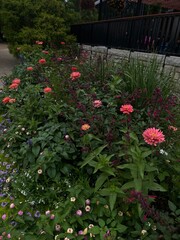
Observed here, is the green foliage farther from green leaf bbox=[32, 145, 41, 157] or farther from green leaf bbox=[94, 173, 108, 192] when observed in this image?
green leaf bbox=[94, 173, 108, 192]

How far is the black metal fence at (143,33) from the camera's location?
449 cm

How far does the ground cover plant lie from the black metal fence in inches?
79.4

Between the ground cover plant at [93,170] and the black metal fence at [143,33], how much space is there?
2017mm

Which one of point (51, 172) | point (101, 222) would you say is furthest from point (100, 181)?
point (51, 172)

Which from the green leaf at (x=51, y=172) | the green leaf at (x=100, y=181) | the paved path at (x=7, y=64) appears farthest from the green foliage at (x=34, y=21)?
the green leaf at (x=100, y=181)

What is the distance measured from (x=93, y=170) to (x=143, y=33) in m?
4.40

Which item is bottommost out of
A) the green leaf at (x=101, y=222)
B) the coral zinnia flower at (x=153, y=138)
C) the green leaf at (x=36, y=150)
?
the green leaf at (x=101, y=222)

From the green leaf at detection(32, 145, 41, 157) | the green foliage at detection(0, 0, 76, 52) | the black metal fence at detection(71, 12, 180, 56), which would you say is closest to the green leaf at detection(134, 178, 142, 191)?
the green leaf at detection(32, 145, 41, 157)

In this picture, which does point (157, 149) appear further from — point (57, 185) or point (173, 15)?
point (173, 15)

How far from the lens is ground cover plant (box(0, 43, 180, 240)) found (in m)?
1.45

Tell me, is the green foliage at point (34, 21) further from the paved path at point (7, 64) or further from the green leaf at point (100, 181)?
the green leaf at point (100, 181)

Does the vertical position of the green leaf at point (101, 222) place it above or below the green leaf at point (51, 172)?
below

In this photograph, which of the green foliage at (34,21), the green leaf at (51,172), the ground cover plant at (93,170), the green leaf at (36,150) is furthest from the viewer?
the green foliage at (34,21)

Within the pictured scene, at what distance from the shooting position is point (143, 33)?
531 centimetres
